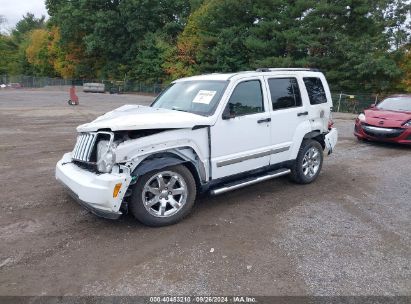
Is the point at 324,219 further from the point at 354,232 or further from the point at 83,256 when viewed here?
the point at 83,256

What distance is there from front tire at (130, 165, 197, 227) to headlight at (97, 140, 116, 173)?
38 centimetres

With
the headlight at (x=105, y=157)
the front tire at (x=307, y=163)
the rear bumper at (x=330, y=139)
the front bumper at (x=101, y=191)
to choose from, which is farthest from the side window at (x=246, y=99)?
the rear bumper at (x=330, y=139)

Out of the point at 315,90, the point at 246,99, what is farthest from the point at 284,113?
the point at 315,90

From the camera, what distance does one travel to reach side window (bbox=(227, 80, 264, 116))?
489cm

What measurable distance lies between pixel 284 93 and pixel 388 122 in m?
5.28

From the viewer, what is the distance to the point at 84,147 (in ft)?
14.5

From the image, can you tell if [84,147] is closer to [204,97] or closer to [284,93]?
[204,97]

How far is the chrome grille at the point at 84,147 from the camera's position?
4.30m

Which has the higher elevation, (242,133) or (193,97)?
(193,97)

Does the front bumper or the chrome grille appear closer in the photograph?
the front bumper

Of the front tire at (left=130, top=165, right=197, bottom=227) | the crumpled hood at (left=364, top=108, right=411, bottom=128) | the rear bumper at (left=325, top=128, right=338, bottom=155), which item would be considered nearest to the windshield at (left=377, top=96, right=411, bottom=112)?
Answer: the crumpled hood at (left=364, top=108, right=411, bottom=128)

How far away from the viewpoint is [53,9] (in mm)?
57344

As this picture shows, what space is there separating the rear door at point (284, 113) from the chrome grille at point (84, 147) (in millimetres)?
2612

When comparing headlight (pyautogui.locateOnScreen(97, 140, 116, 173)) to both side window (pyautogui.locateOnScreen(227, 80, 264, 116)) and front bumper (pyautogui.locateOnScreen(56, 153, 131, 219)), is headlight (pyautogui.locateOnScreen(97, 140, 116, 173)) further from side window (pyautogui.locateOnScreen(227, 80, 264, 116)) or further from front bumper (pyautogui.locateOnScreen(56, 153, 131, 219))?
side window (pyautogui.locateOnScreen(227, 80, 264, 116))
